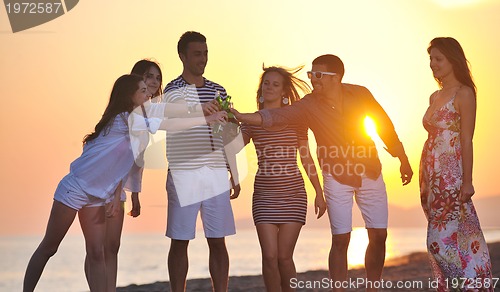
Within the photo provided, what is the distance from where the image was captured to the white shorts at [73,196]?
8.03 meters

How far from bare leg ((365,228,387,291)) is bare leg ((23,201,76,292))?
2.87m

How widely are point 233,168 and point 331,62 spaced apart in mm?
1403

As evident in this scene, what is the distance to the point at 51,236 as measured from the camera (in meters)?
8.09

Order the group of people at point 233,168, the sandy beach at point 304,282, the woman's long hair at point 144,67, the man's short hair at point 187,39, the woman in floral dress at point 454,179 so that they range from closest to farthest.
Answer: the woman in floral dress at point 454,179 → the group of people at point 233,168 → the man's short hair at point 187,39 → the woman's long hair at point 144,67 → the sandy beach at point 304,282

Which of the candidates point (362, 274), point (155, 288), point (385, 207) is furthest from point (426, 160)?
point (362, 274)

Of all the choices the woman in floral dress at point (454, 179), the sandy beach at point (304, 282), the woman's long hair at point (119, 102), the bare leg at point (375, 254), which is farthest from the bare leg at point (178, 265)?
the sandy beach at point (304, 282)

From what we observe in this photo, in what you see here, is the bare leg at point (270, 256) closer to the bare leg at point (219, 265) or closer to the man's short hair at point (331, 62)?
the bare leg at point (219, 265)

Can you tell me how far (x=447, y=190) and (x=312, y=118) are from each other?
60.2 inches

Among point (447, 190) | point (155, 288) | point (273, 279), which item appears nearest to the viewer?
point (447, 190)

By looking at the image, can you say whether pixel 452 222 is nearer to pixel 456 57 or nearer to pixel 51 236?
pixel 456 57

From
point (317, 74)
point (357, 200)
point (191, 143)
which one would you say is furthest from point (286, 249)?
point (317, 74)

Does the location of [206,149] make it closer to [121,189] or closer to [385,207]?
[121,189]

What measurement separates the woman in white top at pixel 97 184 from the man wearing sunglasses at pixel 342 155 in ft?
4.54

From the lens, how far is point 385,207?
8875 millimetres
